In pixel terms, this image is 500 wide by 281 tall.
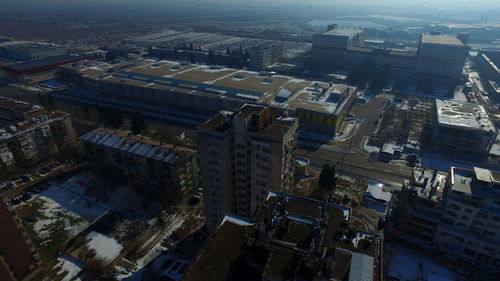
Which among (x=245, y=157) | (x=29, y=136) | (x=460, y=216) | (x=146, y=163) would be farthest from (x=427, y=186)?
(x=29, y=136)

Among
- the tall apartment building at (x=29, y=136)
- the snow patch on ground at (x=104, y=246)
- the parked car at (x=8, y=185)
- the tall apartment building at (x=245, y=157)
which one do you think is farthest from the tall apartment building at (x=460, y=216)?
the tall apartment building at (x=29, y=136)

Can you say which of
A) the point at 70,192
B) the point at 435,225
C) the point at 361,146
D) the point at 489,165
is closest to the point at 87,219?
the point at 70,192

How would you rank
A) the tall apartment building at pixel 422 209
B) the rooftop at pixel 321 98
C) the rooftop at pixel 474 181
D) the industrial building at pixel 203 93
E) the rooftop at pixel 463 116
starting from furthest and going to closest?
the industrial building at pixel 203 93 → the rooftop at pixel 321 98 → the rooftop at pixel 463 116 → the tall apartment building at pixel 422 209 → the rooftop at pixel 474 181

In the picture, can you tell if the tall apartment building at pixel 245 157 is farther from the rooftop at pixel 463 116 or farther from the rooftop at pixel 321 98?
the rooftop at pixel 463 116

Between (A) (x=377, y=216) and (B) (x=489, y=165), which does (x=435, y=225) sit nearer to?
(A) (x=377, y=216)

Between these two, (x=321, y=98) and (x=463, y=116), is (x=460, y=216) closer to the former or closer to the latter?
(x=463, y=116)

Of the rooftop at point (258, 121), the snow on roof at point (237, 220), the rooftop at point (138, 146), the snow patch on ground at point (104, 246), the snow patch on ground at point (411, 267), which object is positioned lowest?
the snow patch on ground at point (411, 267)
